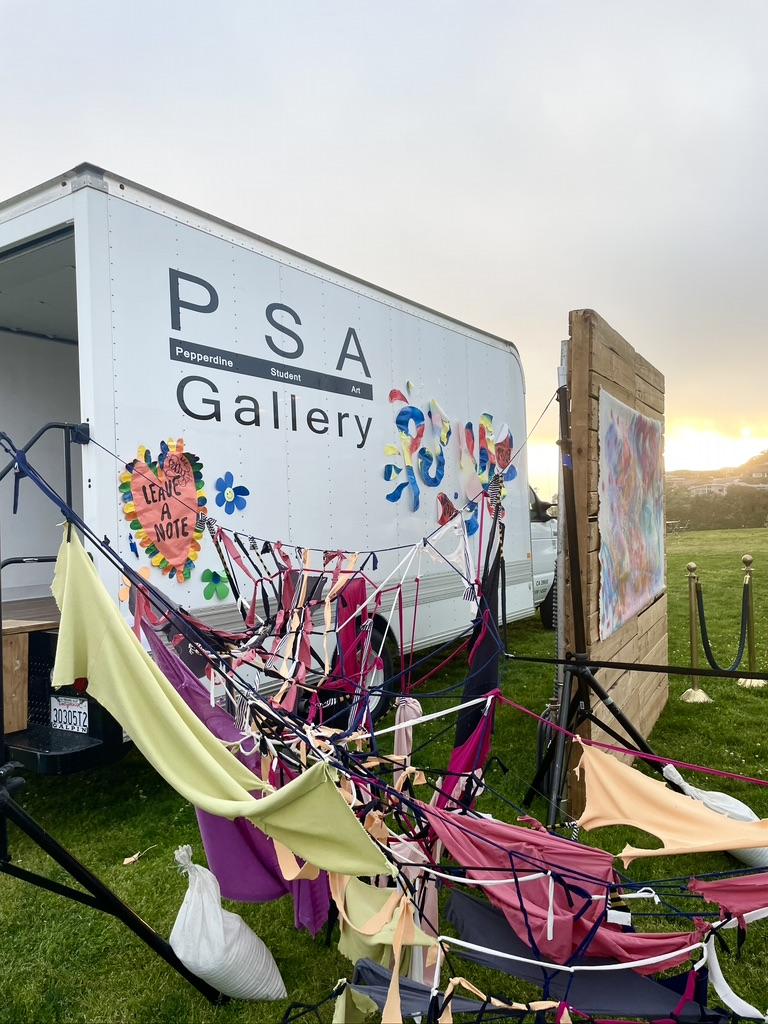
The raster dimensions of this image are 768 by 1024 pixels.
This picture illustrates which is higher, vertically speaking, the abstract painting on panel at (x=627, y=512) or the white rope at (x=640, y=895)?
the abstract painting on panel at (x=627, y=512)

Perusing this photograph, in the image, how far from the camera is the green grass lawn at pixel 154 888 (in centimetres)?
244

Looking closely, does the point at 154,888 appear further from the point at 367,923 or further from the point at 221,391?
the point at 221,391

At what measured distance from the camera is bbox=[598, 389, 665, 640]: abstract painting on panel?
3766 mm

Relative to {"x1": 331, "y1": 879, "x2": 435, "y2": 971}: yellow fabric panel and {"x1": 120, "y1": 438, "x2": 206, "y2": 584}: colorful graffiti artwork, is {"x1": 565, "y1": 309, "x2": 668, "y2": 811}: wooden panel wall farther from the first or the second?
{"x1": 120, "y1": 438, "x2": 206, "y2": 584}: colorful graffiti artwork

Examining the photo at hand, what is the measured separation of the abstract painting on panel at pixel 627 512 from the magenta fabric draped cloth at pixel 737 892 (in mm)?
1892

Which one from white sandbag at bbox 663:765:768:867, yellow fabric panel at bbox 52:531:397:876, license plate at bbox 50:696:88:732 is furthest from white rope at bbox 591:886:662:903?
license plate at bbox 50:696:88:732

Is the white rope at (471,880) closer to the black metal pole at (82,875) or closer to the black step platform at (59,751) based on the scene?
the black metal pole at (82,875)

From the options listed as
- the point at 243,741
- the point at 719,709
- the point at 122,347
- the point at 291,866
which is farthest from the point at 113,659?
the point at 719,709

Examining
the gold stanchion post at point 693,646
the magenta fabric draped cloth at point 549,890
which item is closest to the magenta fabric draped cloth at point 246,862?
the magenta fabric draped cloth at point 549,890

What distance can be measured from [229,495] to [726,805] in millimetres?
2803

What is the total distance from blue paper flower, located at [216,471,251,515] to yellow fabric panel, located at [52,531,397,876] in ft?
5.73

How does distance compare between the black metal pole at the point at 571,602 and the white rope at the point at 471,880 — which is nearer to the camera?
the white rope at the point at 471,880

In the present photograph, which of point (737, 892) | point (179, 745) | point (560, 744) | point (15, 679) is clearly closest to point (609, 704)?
point (560, 744)

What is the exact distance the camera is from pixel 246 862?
247cm
